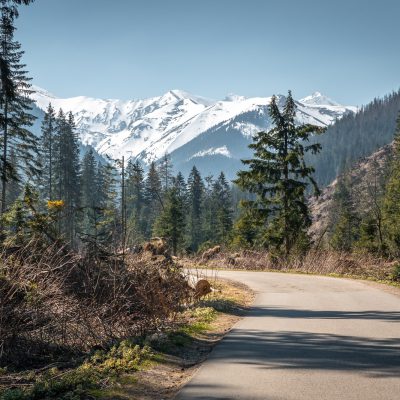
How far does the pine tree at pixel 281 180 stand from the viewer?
30.5 meters

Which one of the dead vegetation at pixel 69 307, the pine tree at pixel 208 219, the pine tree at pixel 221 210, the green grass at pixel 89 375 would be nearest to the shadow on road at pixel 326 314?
the dead vegetation at pixel 69 307

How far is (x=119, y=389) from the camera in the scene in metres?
5.21

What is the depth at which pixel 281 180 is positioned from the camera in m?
30.8

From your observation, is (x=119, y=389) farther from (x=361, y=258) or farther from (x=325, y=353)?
(x=361, y=258)

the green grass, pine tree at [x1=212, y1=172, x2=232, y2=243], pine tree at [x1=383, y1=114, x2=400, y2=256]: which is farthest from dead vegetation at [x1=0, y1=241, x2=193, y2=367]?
pine tree at [x1=212, y1=172, x2=232, y2=243]

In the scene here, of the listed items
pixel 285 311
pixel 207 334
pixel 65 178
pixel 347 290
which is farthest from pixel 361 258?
pixel 65 178

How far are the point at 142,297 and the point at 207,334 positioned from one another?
1.41 metres

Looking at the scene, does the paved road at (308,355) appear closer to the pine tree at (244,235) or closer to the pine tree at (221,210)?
the pine tree at (244,235)

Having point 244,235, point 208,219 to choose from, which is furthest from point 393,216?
point 208,219

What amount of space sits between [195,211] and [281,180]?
6648 centimetres

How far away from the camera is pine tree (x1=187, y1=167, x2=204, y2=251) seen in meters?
90.3

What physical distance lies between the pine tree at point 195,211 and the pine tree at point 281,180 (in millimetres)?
56837

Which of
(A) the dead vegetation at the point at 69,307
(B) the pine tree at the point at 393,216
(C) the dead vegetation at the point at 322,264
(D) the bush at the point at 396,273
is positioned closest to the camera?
(A) the dead vegetation at the point at 69,307

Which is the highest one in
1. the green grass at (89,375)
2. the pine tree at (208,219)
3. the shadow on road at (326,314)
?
the pine tree at (208,219)
